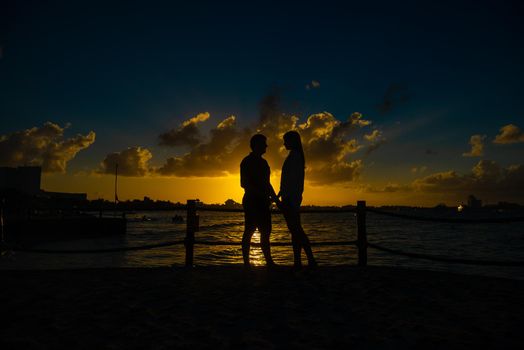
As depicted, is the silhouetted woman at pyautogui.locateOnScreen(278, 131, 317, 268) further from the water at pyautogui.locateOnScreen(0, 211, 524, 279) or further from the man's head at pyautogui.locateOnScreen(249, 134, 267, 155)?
the water at pyautogui.locateOnScreen(0, 211, 524, 279)

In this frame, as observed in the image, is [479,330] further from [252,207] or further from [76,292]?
[76,292]

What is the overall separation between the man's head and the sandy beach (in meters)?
2.13

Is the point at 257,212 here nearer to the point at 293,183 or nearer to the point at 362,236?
the point at 293,183

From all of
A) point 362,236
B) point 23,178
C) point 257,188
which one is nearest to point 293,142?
point 257,188

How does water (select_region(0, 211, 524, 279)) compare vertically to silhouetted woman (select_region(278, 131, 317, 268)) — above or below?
below

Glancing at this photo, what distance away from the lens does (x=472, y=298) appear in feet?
15.4

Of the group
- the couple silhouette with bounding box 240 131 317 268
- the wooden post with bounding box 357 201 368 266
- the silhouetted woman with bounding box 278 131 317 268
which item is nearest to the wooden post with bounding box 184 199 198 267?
the couple silhouette with bounding box 240 131 317 268

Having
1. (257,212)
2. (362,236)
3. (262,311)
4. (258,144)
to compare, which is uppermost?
(258,144)

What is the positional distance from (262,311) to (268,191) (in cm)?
259

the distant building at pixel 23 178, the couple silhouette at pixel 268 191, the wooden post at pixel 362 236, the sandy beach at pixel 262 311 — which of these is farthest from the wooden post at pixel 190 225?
the distant building at pixel 23 178

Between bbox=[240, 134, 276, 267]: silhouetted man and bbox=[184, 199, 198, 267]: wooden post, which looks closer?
bbox=[240, 134, 276, 267]: silhouetted man

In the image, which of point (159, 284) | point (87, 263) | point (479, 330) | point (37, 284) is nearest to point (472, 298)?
point (479, 330)

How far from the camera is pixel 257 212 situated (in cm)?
630

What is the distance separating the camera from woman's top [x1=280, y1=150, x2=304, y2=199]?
239 inches
